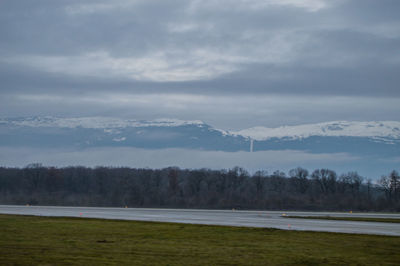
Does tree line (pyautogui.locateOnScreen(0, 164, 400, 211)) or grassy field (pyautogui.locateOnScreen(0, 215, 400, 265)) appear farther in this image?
tree line (pyautogui.locateOnScreen(0, 164, 400, 211))

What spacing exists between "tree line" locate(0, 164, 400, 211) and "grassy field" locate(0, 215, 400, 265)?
172 feet

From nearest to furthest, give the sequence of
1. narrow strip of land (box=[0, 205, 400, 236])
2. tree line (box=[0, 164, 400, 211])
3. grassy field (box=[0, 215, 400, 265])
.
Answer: grassy field (box=[0, 215, 400, 265]) < narrow strip of land (box=[0, 205, 400, 236]) < tree line (box=[0, 164, 400, 211])

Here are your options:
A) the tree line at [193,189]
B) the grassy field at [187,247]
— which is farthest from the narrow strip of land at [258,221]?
the tree line at [193,189]

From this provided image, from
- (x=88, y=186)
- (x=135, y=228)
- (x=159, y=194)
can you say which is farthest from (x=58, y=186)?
(x=135, y=228)

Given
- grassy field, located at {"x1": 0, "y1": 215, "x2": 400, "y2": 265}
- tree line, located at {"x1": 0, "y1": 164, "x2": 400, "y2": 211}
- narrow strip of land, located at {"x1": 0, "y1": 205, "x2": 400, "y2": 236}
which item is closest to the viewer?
grassy field, located at {"x1": 0, "y1": 215, "x2": 400, "y2": 265}

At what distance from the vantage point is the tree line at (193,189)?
90500 millimetres

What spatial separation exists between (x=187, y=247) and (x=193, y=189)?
9656cm

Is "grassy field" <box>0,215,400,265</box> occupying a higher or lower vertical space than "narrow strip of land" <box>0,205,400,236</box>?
lower

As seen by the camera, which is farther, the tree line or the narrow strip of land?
the tree line

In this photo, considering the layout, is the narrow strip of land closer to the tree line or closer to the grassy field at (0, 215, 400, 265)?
the grassy field at (0, 215, 400, 265)

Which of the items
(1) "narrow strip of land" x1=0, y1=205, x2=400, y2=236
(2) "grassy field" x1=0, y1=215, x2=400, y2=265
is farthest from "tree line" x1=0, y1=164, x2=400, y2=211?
(2) "grassy field" x1=0, y1=215, x2=400, y2=265

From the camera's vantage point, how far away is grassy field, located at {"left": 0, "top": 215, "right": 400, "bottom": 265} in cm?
2123

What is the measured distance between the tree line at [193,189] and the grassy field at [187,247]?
52497mm

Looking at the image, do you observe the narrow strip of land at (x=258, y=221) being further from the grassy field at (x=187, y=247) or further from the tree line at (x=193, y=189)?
the tree line at (x=193, y=189)
